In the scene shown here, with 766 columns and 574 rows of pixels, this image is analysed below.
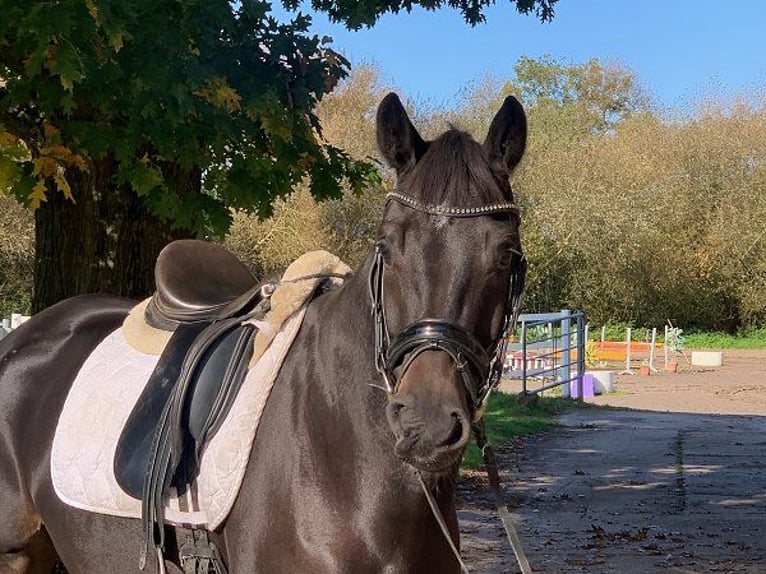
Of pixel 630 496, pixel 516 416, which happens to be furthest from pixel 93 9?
pixel 516 416

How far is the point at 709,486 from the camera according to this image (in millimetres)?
9945

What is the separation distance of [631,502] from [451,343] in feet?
24.5

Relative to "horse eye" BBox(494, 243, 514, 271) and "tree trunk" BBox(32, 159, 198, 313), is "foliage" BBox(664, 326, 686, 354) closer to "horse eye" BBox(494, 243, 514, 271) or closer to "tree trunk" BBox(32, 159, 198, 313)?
"tree trunk" BBox(32, 159, 198, 313)

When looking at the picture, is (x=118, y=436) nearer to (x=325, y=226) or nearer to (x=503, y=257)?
(x=503, y=257)

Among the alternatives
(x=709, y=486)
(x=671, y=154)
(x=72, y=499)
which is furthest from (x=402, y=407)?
(x=671, y=154)

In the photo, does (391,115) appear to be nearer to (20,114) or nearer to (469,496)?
(20,114)

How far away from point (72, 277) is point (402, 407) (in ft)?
13.9

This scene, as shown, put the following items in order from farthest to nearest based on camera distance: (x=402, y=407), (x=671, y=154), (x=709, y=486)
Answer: (x=671, y=154)
(x=709, y=486)
(x=402, y=407)

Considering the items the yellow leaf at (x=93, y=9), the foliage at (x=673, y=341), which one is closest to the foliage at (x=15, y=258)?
the foliage at (x=673, y=341)

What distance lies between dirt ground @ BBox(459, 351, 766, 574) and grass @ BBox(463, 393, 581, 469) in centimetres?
25

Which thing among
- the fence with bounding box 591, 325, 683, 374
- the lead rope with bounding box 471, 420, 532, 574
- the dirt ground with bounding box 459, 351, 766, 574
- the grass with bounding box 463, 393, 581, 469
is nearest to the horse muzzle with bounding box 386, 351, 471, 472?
the lead rope with bounding box 471, 420, 532, 574

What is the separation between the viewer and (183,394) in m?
2.91

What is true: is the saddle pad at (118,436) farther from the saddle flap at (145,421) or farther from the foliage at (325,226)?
the foliage at (325,226)

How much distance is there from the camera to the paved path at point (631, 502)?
7.11 meters
